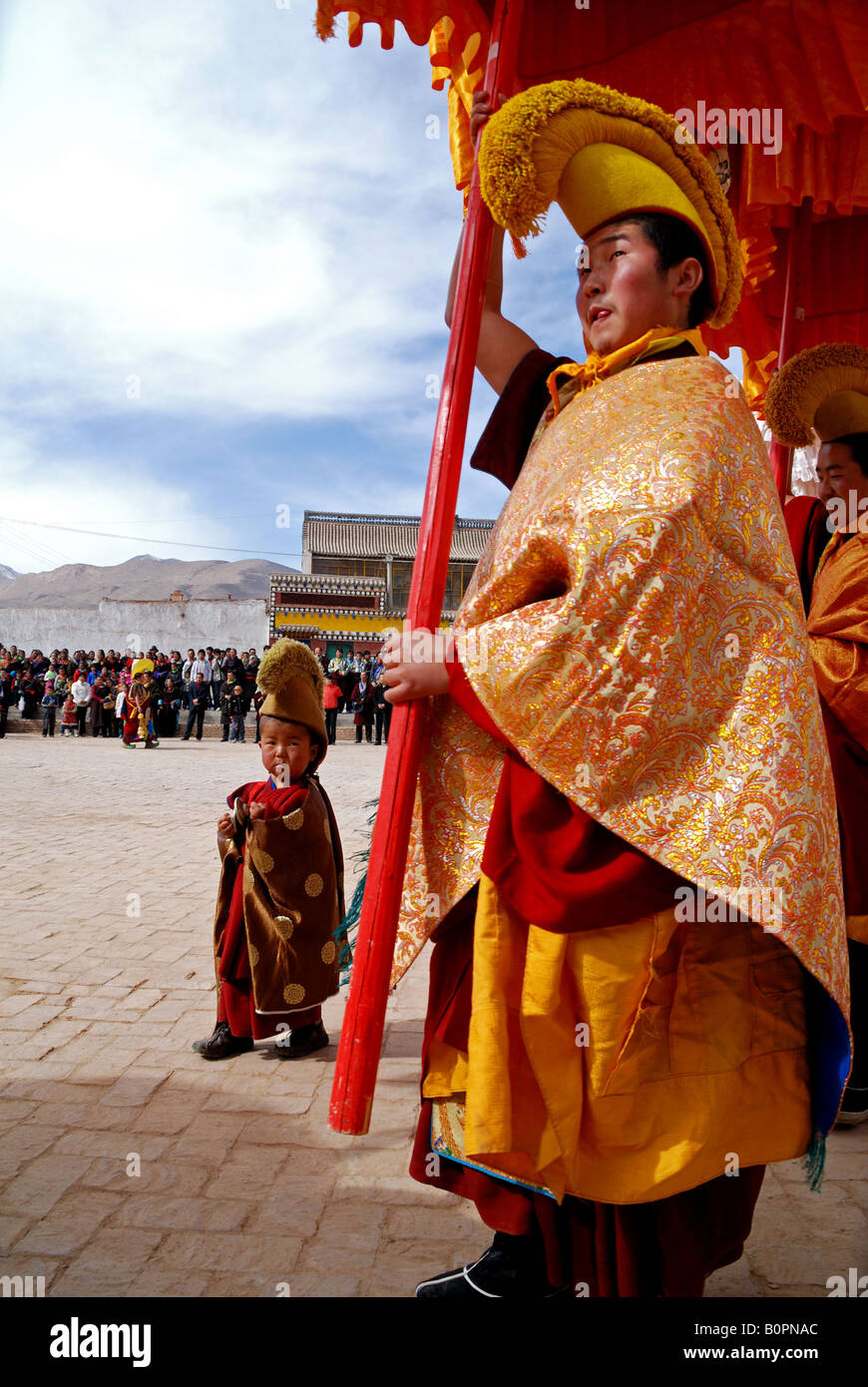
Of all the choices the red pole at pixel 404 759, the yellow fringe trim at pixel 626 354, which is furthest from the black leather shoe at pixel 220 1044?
the yellow fringe trim at pixel 626 354

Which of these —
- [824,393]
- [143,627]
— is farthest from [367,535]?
[824,393]

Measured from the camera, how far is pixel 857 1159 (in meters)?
2.70

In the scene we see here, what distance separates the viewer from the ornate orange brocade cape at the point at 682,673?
4.82 ft

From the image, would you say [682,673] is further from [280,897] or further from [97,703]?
[97,703]

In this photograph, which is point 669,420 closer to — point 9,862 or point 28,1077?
point 28,1077

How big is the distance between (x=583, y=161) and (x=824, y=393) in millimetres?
1470

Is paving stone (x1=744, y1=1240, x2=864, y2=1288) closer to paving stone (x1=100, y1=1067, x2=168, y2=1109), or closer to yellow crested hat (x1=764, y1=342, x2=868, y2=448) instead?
paving stone (x1=100, y1=1067, x2=168, y2=1109)

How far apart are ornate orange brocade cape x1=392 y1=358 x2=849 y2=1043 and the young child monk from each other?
1980mm

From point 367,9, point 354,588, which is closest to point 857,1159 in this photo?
point 367,9

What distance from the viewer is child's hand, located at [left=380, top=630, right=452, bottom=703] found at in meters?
1.67

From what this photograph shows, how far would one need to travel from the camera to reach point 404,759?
5.76 ft

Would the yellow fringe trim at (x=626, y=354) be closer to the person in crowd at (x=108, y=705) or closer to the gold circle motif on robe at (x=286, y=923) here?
the gold circle motif on robe at (x=286, y=923)

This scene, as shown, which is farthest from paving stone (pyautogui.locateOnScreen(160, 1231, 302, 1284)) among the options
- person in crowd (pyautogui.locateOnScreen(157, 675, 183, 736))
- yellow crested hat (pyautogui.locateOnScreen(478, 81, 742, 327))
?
person in crowd (pyautogui.locateOnScreen(157, 675, 183, 736))

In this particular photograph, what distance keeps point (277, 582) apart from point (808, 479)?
3337cm
